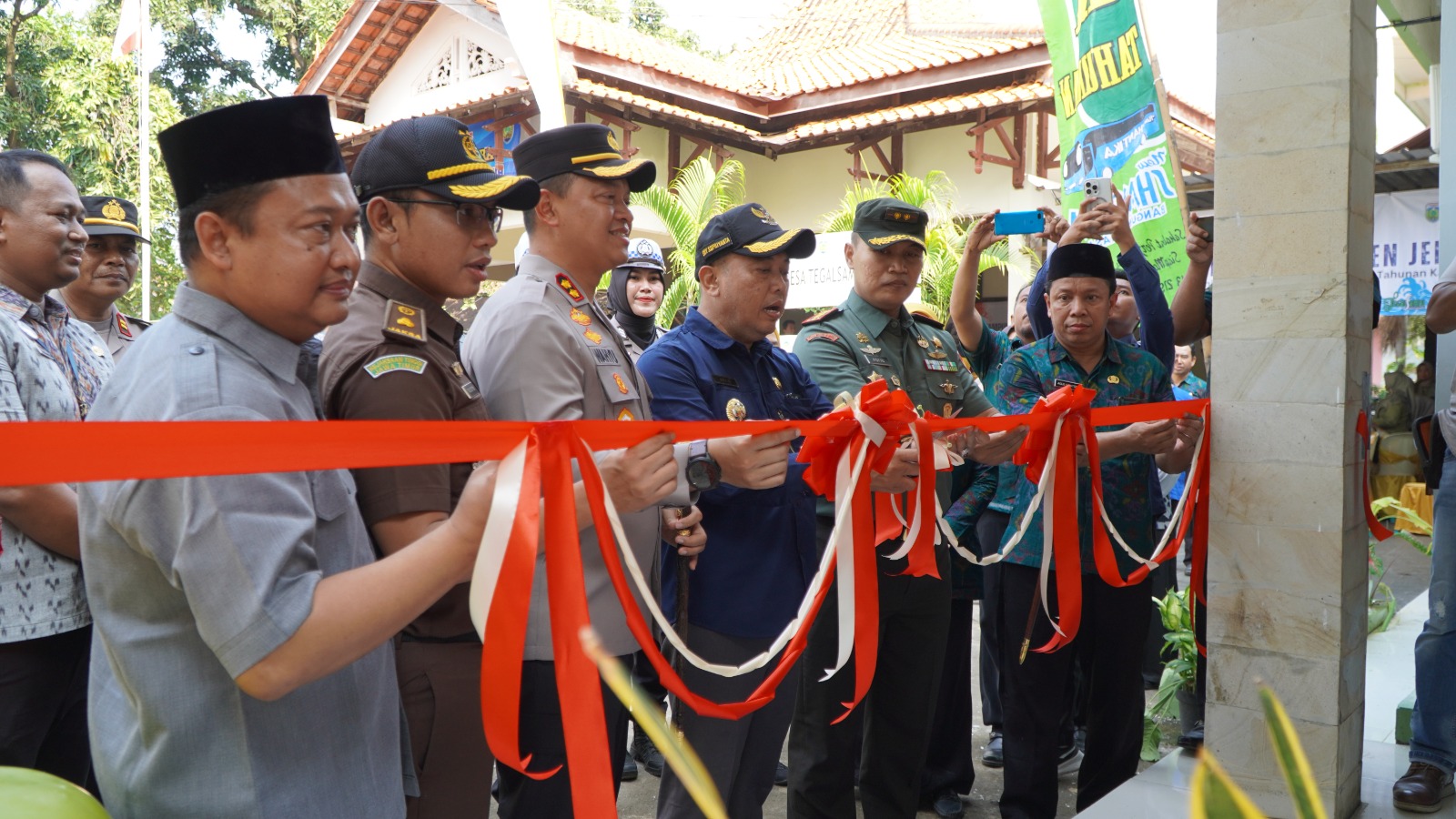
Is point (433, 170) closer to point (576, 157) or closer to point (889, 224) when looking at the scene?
point (576, 157)

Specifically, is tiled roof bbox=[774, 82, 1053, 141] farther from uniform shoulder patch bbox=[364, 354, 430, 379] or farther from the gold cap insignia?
uniform shoulder patch bbox=[364, 354, 430, 379]

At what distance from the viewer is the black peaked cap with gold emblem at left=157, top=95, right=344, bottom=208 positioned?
144 cm

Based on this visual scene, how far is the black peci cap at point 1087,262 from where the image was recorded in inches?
146

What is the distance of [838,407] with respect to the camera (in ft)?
8.68

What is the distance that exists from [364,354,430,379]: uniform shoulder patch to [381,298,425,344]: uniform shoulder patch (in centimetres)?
5

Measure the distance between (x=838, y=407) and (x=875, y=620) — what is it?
52 centimetres

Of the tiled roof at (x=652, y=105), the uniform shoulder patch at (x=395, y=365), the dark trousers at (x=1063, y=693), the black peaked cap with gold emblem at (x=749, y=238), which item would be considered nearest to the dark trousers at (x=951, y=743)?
the dark trousers at (x=1063, y=693)

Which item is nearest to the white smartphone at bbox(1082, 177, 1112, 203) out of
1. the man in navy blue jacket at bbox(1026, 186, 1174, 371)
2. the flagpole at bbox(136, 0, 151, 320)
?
the man in navy blue jacket at bbox(1026, 186, 1174, 371)

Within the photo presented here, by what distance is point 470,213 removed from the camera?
6.82 feet

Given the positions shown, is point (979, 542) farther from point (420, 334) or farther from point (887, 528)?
point (420, 334)

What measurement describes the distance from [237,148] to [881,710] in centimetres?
256

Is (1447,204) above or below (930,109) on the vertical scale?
below

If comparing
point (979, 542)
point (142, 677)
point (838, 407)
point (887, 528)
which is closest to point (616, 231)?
point (838, 407)

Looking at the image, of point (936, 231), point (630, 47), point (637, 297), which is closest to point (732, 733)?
point (637, 297)
